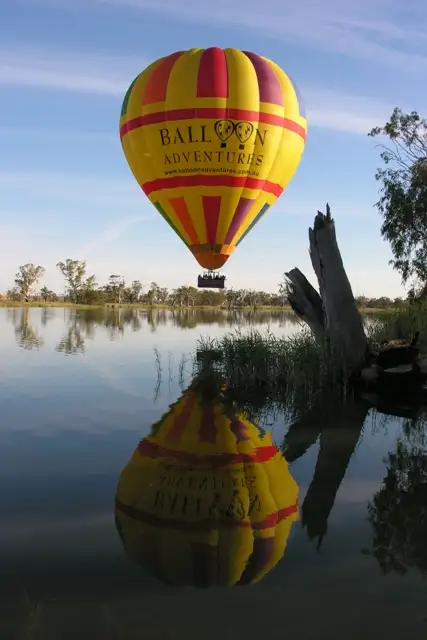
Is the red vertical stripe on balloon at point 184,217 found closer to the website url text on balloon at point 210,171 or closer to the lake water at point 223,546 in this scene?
the website url text on balloon at point 210,171

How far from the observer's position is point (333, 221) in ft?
Result: 38.9

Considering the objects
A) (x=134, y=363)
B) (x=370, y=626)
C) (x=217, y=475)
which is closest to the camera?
(x=370, y=626)

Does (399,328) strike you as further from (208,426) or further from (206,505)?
(206,505)

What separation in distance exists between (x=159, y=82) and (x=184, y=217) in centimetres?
271

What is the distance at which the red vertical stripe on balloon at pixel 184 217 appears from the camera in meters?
12.3

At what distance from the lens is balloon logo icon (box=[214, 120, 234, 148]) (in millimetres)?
11648

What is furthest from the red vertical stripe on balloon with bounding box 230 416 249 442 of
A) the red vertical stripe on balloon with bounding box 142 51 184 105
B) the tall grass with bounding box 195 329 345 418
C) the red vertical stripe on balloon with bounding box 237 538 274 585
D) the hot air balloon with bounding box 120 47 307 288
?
the red vertical stripe on balloon with bounding box 142 51 184 105

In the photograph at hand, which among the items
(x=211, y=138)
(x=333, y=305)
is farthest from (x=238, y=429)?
(x=211, y=138)

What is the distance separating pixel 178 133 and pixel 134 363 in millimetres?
6442

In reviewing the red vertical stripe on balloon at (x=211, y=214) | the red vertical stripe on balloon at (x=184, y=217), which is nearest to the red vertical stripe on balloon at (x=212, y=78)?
the red vertical stripe on balloon at (x=211, y=214)

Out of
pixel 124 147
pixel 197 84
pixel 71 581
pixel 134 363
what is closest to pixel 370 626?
pixel 71 581

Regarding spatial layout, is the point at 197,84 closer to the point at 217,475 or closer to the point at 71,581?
the point at 217,475

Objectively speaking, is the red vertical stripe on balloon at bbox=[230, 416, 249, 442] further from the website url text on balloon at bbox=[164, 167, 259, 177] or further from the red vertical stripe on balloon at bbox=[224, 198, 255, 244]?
the website url text on balloon at bbox=[164, 167, 259, 177]

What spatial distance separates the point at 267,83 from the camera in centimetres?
1214
